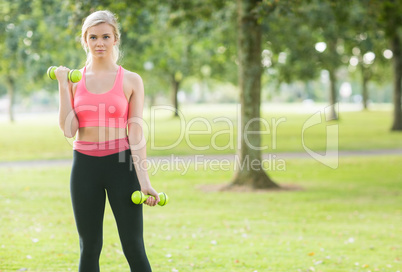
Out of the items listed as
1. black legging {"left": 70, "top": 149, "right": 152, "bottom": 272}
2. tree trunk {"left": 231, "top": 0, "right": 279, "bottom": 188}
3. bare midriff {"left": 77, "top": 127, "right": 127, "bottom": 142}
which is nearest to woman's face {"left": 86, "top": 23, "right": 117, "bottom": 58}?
bare midriff {"left": 77, "top": 127, "right": 127, "bottom": 142}

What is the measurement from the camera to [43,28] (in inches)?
796

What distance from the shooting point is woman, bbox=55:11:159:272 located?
11.0ft

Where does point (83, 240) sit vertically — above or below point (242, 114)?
below

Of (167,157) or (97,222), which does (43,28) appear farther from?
(97,222)

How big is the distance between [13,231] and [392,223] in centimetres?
551

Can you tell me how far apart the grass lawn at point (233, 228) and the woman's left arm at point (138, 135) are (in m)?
2.68

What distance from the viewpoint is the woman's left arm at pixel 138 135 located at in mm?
3420

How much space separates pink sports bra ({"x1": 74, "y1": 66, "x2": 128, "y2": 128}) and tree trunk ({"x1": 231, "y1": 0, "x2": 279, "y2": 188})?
8.36 m

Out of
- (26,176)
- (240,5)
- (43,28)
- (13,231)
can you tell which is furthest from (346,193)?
(43,28)

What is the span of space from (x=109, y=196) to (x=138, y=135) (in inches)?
15.9

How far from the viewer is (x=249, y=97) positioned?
1179 centimetres

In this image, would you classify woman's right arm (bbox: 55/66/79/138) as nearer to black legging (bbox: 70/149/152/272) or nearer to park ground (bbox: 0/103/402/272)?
black legging (bbox: 70/149/152/272)

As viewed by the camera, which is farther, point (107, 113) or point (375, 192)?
point (375, 192)

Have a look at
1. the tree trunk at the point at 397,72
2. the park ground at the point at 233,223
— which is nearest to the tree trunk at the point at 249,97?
the park ground at the point at 233,223
